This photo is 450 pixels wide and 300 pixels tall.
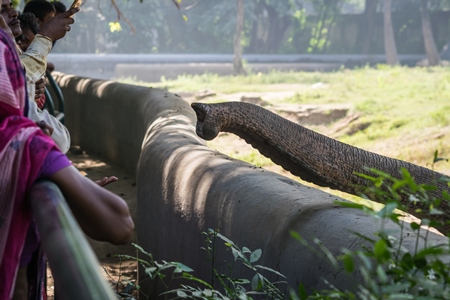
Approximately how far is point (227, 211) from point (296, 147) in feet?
6.48

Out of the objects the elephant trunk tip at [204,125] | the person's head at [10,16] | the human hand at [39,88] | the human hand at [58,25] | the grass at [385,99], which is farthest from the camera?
the grass at [385,99]

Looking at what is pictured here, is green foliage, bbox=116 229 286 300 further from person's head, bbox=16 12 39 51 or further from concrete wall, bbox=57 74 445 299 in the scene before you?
person's head, bbox=16 12 39 51

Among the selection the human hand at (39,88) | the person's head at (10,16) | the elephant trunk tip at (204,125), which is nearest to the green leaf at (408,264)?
the person's head at (10,16)

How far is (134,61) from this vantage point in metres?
30.8

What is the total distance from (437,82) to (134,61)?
15.0 meters

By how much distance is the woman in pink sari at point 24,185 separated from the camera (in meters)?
1.55

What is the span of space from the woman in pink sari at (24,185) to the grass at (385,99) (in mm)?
7808

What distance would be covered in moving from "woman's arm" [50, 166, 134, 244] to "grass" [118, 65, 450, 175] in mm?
7791

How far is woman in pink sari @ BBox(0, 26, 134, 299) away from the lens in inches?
61.1

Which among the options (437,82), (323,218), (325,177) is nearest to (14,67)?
(323,218)

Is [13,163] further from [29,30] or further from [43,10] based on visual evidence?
[43,10]

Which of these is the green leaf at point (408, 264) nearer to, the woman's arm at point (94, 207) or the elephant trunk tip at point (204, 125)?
the woman's arm at point (94, 207)

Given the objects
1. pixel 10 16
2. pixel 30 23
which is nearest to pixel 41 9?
pixel 30 23

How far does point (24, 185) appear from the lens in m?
1.56
